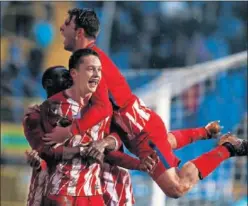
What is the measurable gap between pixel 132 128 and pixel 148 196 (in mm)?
2889

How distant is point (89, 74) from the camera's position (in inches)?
153

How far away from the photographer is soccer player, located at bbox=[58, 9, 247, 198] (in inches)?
157

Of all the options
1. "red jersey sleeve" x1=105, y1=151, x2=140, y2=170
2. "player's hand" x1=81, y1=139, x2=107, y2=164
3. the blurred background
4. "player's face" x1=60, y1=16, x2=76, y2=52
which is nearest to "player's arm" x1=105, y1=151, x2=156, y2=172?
"red jersey sleeve" x1=105, y1=151, x2=140, y2=170

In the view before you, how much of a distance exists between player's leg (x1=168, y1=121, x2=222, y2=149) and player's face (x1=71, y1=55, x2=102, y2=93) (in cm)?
54

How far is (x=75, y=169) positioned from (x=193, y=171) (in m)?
0.45

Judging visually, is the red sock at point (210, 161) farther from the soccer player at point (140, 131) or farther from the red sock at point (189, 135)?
the red sock at point (189, 135)

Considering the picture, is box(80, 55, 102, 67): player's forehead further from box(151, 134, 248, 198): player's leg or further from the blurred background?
the blurred background

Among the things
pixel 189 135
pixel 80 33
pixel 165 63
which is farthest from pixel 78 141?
pixel 165 63

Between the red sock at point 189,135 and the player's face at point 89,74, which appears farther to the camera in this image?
the red sock at point 189,135

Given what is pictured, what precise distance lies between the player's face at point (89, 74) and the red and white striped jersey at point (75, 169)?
8cm

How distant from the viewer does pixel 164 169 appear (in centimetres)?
396

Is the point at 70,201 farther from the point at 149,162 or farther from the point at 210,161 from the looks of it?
the point at 210,161

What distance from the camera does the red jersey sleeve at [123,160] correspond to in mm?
4016

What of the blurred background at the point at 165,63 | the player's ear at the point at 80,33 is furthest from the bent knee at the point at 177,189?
the blurred background at the point at 165,63
